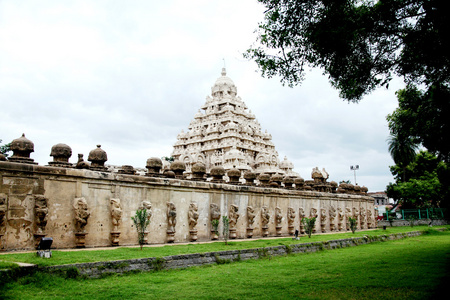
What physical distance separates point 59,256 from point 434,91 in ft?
31.5

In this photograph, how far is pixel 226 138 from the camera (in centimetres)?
4644

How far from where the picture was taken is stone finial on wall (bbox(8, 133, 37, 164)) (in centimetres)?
1047

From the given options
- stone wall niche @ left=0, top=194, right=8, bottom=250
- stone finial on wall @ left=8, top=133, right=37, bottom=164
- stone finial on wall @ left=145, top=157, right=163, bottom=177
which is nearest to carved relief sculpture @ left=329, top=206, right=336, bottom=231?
stone finial on wall @ left=145, top=157, right=163, bottom=177

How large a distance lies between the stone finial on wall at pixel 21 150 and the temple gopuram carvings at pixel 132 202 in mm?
25

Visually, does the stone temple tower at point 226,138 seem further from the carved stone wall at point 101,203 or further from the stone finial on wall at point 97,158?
the stone finial on wall at point 97,158

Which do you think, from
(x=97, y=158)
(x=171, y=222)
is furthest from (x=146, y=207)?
(x=97, y=158)

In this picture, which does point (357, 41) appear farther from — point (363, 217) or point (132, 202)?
point (363, 217)

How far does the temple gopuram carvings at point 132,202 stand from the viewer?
33.4ft

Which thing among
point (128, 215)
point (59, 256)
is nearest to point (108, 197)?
point (128, 215)

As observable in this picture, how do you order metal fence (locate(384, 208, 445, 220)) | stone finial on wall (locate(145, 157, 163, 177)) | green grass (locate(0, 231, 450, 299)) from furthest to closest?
1. metal fence (locate(384, 208, 445, 220))
2. stone finial on wall (locate(145, 157, 163, 177))
3. green grass (locate(0, 231, 450, 299))

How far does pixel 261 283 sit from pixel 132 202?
19.8ft

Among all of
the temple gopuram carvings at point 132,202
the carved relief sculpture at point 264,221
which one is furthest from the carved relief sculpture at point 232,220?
the carved relief sculpture at point 264,221

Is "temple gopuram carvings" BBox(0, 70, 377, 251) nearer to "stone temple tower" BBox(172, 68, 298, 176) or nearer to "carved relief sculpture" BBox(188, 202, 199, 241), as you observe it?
"carved relief sculpture" BBox(188, 202, 199, 241)

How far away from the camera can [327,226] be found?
24469 millimetres
